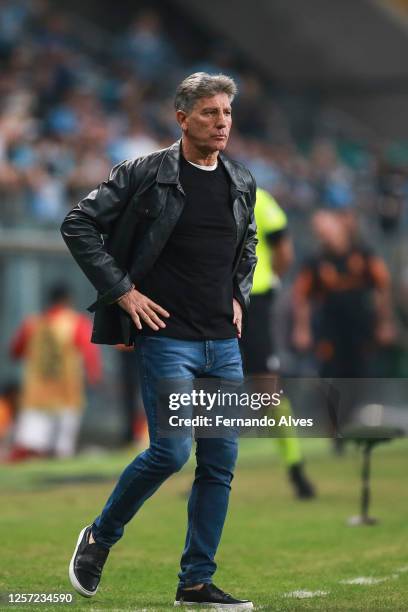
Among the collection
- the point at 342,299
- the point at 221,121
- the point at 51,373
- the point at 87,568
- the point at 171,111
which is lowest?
the point at 87,568

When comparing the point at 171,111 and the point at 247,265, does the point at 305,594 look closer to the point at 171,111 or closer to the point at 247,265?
the point at 247,265

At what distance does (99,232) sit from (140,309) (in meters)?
0.37

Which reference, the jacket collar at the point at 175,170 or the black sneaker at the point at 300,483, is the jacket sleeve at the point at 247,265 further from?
the black sneaker at the point at 300,483

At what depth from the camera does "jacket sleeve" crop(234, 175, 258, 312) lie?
19.8 ft

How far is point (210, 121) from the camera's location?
5.68 m

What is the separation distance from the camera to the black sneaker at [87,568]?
582 centimetres

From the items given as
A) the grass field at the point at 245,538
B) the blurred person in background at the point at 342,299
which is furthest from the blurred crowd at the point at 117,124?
the grass field at the point at 245,538

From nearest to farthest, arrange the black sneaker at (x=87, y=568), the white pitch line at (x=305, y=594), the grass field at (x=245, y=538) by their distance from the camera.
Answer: the black sneaker at (x=87, y=568), the white pitch line at (x=305, y=594), the grass field at (x=245, y=538)

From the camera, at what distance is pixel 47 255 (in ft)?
49.3

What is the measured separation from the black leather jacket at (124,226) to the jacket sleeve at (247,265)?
18 centimetres

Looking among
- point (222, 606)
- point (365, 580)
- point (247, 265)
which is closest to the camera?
point (222, 606)

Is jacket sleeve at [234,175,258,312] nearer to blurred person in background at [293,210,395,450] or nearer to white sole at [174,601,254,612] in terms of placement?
white sole at [174,601,254,612]

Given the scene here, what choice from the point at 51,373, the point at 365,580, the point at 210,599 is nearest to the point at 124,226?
the point at 210,599

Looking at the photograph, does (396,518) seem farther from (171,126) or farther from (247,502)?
(171,126)
